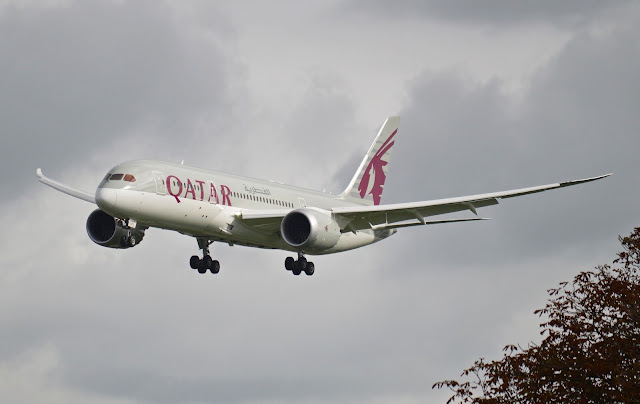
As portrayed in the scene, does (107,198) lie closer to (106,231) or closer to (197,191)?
(197,191)

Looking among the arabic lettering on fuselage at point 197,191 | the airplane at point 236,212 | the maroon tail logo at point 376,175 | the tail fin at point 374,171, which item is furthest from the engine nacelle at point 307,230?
the maroon tail logo at point 376,175

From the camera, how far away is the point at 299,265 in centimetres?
6650

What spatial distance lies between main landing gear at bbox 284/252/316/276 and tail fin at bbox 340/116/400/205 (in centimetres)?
821

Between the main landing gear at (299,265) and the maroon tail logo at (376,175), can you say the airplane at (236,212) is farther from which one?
the maroon tail logo at (376,175)

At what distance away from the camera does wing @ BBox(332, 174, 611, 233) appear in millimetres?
59750

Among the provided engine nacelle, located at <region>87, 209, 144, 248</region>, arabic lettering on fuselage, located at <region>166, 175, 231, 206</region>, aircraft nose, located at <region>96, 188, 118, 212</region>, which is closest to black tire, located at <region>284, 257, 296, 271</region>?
arabic lettering on fuselage, located at <region>166, 175, 231, 206</region>

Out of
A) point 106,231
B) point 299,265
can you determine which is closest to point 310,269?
point 299,265

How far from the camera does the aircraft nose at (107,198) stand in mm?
56188

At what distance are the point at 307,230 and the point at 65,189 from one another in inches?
627

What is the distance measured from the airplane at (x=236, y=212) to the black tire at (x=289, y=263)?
0.05 metres

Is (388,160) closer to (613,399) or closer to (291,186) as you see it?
(291,186)

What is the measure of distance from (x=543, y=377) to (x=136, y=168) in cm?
2721

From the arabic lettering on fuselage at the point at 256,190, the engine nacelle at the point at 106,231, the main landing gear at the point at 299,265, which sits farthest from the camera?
the main landing gear at the point at 299,265

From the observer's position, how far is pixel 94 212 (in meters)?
65.4
